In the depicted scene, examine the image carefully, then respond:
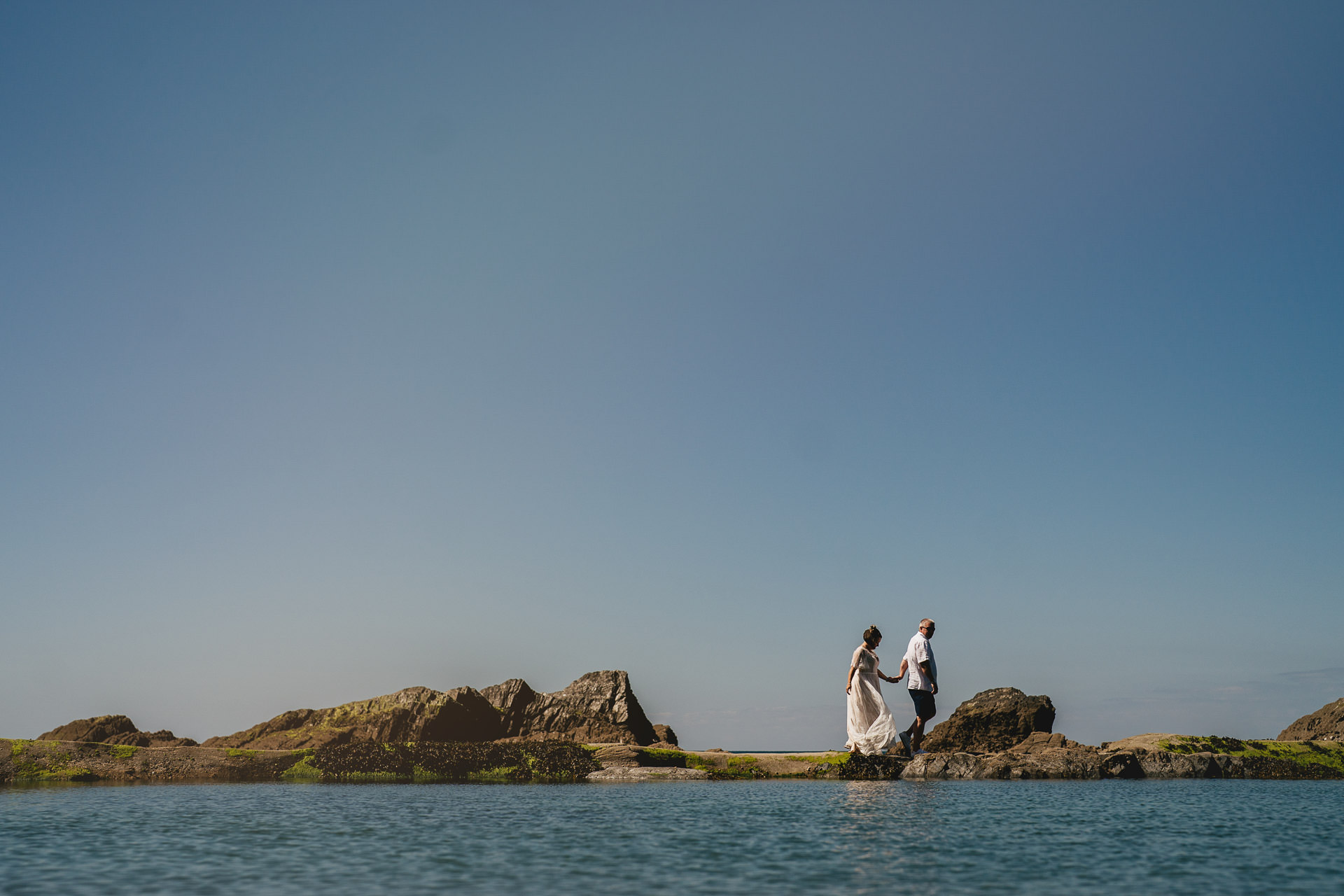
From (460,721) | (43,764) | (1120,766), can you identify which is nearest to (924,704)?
(1120,766)

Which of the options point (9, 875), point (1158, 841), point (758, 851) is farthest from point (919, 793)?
point (9, 875)

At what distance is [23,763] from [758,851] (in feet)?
100

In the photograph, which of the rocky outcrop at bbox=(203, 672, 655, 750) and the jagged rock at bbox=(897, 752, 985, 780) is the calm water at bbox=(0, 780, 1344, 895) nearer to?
the jagged rock at bbox=(897, 752, 985, 780)

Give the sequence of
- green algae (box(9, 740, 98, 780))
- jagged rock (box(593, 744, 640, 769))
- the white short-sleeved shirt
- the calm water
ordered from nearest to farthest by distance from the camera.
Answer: the calm water < the white short-sleeved shirt < jagged rock (box(593, 744, 640, 769)) < green algae (box(9, 740, 98, 780))

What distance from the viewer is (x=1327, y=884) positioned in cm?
989

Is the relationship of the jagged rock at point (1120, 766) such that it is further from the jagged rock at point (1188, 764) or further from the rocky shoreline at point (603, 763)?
the jagged rock at point (1188, 764)

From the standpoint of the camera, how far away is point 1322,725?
109 ft

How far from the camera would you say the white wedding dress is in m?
23.7

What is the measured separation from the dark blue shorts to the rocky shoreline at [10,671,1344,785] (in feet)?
5.62

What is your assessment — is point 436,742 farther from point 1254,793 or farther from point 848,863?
point 1254,793

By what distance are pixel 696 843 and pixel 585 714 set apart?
2221cm

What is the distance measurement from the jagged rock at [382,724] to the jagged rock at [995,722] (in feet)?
60.2

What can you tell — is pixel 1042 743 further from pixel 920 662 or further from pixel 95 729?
pixel 95 729

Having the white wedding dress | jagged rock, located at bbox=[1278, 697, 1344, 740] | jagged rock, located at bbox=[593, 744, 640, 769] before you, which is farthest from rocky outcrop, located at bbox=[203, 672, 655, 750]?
jagged rock, located at bbox=[1278, 697, 1344, 740]
